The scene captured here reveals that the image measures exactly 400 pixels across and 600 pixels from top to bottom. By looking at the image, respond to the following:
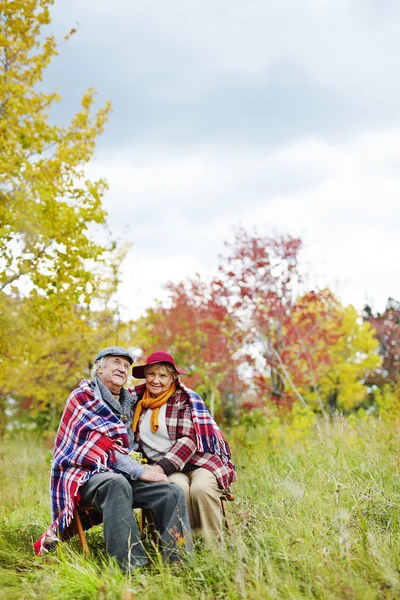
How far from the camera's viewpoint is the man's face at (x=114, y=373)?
167 inches

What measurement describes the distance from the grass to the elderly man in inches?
5.7

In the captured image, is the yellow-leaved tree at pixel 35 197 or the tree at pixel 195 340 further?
the tree at pixel 195 340

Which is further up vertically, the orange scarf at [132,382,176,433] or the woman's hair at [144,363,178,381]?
the woman's hair at [144,363,178,381]

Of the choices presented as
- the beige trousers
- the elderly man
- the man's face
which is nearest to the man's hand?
the elderly man

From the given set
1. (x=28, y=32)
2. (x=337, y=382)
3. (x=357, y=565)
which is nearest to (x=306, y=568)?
(x=357, y=565)

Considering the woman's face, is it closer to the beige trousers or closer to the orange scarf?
the orange scarf

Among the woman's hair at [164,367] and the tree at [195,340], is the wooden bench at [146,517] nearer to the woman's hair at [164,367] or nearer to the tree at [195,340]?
the woman's hair at [164,367]

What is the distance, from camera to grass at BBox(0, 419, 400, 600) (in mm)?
2816

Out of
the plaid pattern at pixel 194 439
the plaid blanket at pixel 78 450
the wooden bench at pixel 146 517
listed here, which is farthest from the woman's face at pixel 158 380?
the wooden bench at pixel 146 517

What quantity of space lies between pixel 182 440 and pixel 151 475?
0.43 metres

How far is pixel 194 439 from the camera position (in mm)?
4270

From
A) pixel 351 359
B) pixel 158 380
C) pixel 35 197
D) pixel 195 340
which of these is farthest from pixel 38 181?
pixel 351 359

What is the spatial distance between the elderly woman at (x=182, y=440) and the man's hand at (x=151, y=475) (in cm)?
10

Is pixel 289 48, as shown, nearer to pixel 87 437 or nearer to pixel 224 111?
pixel 224 111
